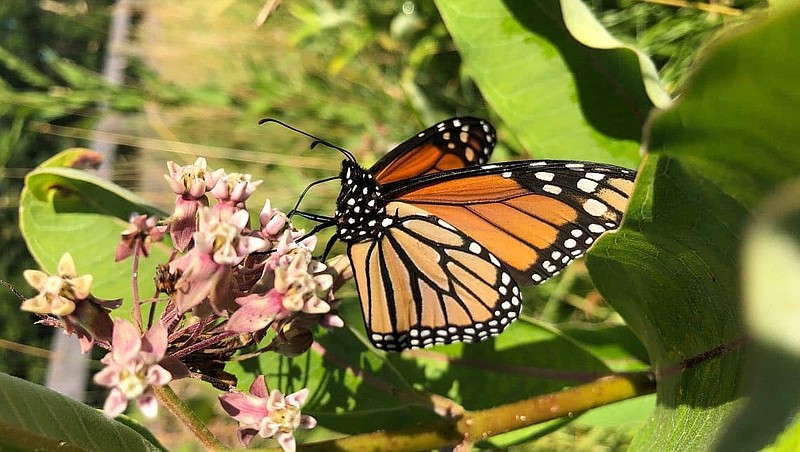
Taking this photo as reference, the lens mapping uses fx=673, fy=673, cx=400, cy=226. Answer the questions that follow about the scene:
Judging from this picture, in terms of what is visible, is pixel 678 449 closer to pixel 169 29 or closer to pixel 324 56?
pixel 324 56

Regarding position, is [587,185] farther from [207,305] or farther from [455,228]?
[207,305]

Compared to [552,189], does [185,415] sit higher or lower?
lower

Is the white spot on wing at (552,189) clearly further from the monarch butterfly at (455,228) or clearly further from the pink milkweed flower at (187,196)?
the pink milkweed flower at (187,196)

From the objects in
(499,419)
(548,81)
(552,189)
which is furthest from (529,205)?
(499,419)

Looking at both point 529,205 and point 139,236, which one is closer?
point 139,236

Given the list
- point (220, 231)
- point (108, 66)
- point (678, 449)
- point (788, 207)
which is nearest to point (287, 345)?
point (220, 231)
